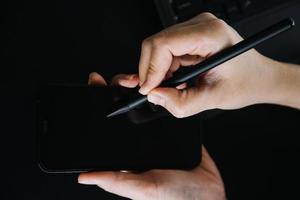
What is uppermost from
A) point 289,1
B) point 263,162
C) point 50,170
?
point 289,1

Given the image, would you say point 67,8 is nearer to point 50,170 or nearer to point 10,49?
point 10,49

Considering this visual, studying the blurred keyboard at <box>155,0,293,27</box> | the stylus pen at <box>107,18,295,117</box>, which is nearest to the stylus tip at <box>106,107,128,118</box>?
the stylus pen at <box>107,18,295,117</box>

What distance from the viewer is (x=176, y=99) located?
1.42 feet

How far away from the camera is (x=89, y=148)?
1.56 feet

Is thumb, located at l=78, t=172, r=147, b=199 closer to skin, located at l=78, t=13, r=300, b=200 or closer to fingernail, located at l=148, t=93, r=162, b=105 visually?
skin, located at l=78, t=13, r=300, b=200

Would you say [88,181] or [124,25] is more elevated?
[124,25]

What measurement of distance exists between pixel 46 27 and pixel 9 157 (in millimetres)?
179

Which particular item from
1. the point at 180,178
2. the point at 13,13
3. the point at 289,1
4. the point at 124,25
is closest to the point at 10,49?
the point at 13,13

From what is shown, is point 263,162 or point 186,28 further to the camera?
point 263,162

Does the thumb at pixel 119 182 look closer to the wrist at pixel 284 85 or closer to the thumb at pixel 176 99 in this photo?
the thumb at pixel 176 99

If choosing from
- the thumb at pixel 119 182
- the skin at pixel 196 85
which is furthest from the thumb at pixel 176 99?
the thumb at pixel 119 182

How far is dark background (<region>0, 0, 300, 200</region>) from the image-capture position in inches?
19.7

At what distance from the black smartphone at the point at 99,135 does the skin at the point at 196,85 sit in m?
0.02

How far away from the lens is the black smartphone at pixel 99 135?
468 millimetres
